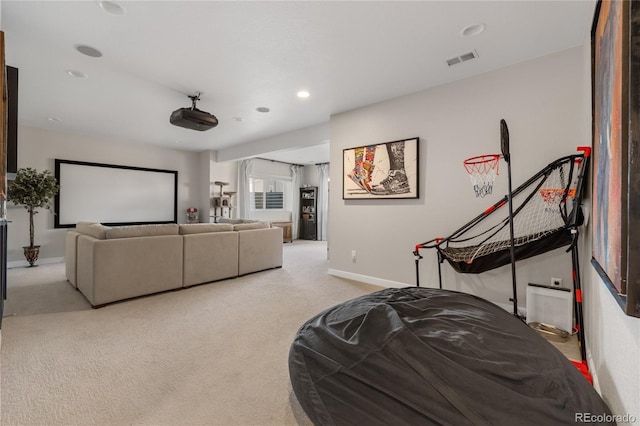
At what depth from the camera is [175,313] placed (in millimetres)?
2895

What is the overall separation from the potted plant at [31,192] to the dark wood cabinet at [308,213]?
19.6 ft

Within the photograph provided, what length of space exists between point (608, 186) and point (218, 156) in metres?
7.48

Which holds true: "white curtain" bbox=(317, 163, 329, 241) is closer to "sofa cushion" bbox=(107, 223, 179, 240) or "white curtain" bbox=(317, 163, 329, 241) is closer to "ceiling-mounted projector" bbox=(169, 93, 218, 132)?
"ceiling-mounted projector" bbox=(169, 93, 218, 132)

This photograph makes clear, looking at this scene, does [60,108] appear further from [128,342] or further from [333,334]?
[333,334]

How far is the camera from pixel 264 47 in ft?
8.57

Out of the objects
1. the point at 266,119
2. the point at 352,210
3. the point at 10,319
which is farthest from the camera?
the point at 266,119

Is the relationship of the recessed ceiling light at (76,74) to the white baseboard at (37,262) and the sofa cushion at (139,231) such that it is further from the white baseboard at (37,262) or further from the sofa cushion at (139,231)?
the white baseboard at (37,262)

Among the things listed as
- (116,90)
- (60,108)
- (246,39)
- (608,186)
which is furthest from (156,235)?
(608,186)

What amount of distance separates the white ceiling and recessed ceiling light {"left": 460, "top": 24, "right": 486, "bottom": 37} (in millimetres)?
43

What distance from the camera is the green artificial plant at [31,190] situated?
4.75m

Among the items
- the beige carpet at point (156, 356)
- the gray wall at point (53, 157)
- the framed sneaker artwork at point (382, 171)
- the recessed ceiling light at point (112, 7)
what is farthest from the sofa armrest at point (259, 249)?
the gray wall at point (53, 157)

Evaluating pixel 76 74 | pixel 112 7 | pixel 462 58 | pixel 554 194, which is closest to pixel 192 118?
pixel 76 74

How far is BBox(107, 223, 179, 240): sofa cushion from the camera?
10.5 ft

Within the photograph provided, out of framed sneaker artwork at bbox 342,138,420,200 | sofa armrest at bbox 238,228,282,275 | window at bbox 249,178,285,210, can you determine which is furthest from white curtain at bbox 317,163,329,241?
framed sneaker artwork at bbox 342,138,420,200
